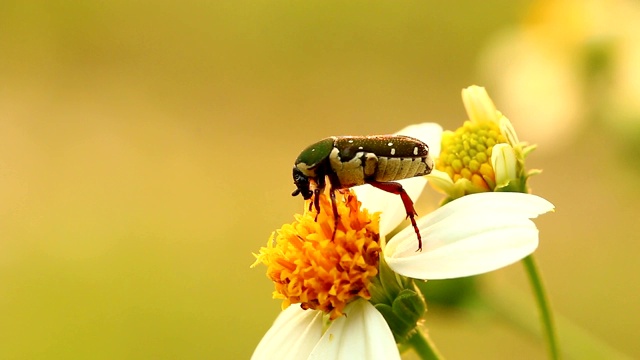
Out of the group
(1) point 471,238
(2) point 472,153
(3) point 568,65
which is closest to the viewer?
(1) point 471,238

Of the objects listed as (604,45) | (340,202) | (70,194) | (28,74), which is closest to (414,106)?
(70,194)

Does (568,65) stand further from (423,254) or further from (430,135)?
(423,254)

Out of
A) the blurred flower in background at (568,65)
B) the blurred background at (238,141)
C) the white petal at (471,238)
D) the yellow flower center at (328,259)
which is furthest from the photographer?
the blurred background at (238,141)

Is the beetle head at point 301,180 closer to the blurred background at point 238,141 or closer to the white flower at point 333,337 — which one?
the white flower at point 333,337

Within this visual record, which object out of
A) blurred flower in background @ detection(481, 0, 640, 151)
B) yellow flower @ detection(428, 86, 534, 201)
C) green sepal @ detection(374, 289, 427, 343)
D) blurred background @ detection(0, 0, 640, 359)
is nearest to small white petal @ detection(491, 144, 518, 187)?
yellow flower @ detection(428, 86, 534, 201)

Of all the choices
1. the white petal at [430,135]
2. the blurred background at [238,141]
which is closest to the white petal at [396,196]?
the white petal at [430,135]

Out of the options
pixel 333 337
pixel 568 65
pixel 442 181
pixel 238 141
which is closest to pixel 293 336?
pixel 333 337

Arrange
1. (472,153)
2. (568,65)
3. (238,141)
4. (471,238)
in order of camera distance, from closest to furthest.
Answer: (471,238), (472,153), (568,65), (238,141)
